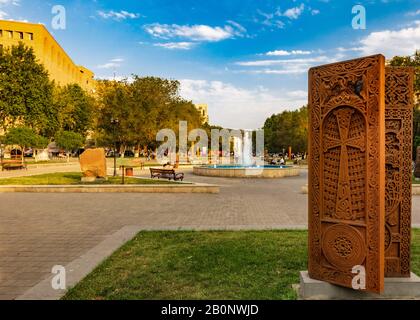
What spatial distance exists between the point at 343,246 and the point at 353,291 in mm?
589

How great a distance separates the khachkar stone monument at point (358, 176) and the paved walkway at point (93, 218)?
→ 13.2 ft

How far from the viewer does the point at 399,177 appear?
4164mm

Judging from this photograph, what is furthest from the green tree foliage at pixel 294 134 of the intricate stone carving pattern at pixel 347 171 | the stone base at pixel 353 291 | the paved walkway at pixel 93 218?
the intricate stone carving pattern at pixel 347 171

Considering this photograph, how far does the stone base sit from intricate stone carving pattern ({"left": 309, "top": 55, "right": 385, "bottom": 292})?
0.12 metres

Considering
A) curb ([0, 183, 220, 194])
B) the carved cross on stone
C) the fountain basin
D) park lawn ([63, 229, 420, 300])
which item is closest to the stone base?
park lawn ([63, 229, 420, 300])

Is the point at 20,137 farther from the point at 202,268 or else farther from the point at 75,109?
the point at 202,268

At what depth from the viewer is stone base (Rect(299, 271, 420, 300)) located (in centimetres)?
386

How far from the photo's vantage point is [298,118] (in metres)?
59.8

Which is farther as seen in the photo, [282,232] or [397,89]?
[282,232]

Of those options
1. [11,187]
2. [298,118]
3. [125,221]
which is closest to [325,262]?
[125,221]

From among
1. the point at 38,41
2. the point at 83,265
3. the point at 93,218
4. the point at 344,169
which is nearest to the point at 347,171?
the point at 344,169

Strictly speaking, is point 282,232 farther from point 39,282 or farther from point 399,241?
point 39,282

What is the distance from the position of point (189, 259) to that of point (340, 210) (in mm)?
2895

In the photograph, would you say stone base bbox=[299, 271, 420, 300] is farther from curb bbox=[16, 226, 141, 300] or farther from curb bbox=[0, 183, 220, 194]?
curb bbox=[0, 183, 220, 194]
